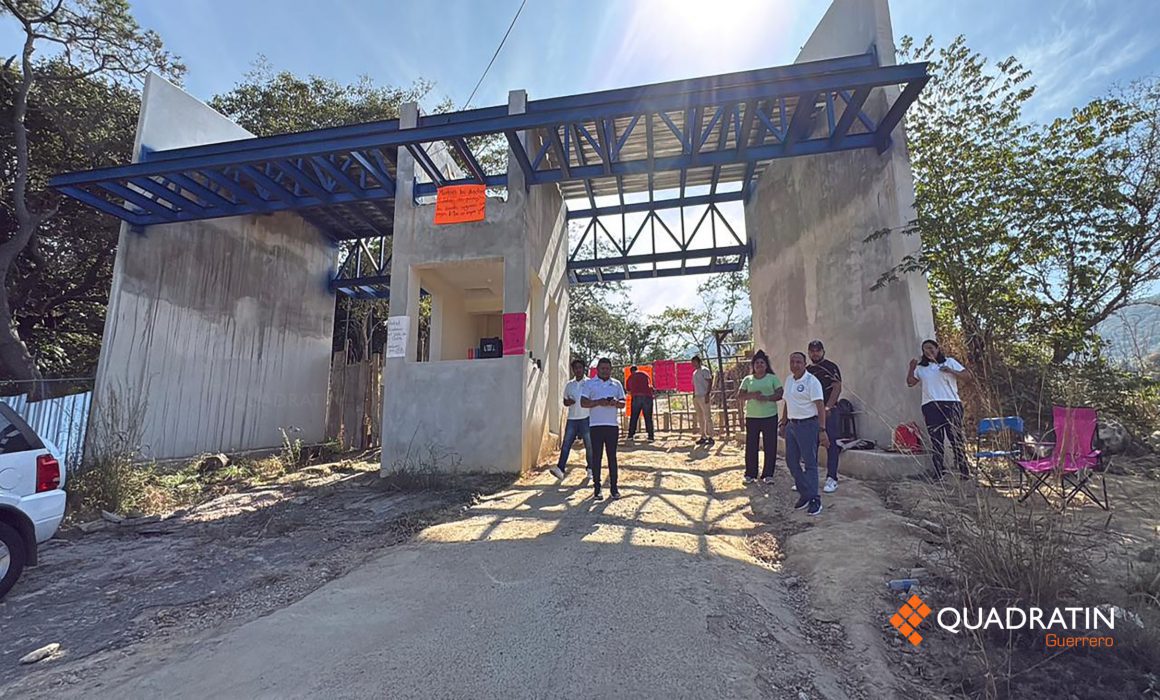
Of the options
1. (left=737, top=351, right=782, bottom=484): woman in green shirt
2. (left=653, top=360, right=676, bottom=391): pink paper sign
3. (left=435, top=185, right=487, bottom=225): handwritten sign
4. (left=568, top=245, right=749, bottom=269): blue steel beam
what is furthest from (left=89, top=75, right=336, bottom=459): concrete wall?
(left=653, top=360, right=676, bottom=391): pink paper sign

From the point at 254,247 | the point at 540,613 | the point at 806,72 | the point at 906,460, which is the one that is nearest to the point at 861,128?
the point at 806,72

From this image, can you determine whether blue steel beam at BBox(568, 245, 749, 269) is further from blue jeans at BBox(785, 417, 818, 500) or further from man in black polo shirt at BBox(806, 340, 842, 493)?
blue jeans at BBox(785, 417, 818, 500)

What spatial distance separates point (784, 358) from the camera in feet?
30.3

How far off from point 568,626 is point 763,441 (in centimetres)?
413

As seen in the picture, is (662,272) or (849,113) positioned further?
(662,272)

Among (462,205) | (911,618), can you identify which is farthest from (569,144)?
(911,618)

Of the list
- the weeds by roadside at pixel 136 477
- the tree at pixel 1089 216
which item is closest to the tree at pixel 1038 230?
the tree at pixel 1089 216

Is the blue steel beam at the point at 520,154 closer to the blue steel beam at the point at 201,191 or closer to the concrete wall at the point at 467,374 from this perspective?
the concrete wall at the point at 467,374

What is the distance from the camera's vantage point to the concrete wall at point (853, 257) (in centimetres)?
612

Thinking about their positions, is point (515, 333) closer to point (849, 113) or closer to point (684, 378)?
point (849, 113)

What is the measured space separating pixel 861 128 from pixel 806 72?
182cm

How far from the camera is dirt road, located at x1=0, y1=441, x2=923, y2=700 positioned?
2.16 meters

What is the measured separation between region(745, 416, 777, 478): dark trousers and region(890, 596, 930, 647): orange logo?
307 cm
